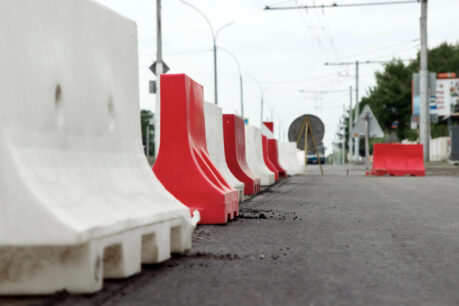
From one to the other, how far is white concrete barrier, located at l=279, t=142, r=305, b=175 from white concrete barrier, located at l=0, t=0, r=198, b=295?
73.3 feet

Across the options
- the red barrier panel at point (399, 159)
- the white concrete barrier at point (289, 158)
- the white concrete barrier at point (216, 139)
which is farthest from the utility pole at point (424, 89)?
the white concrete barrier at point (216, 139)

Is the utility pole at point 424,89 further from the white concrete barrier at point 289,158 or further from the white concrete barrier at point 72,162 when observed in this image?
the white concrete barrier at point 72,162

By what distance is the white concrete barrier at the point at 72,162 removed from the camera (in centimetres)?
370

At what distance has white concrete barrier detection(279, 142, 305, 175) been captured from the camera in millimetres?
28128

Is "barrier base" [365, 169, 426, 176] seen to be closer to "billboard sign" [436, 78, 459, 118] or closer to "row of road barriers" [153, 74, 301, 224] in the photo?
"row of road barriers" [153, 74, 301, 224]

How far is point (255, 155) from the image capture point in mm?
17516

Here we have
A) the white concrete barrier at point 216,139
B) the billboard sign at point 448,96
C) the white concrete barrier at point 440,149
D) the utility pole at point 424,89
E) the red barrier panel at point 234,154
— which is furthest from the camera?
the billboard sign at point 448,96

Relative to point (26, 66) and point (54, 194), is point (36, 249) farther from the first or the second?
point (26, 66)

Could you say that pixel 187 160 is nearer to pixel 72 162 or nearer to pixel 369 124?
pixel 72 162

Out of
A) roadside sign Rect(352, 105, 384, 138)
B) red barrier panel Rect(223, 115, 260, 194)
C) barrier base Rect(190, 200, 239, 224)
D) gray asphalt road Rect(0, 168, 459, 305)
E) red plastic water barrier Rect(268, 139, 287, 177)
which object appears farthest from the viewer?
roadside sign Rect(352, 105, 384, 138)

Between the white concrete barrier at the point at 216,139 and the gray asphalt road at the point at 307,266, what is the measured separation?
1711mm

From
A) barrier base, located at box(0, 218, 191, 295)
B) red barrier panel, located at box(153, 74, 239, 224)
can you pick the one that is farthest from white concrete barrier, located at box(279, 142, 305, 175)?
barrier base, located at box(0, 218, 191, 295)

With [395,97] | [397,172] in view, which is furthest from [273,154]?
[395,97]

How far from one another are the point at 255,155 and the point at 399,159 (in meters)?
9.59
